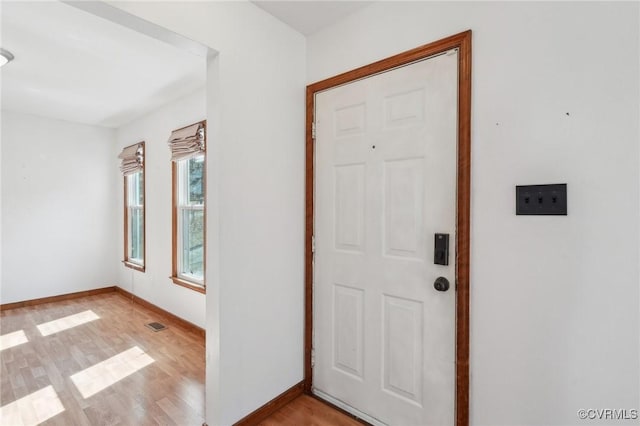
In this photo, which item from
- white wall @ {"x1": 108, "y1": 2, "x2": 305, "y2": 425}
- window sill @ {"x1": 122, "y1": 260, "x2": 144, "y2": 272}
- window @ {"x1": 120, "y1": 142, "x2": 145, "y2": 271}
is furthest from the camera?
window @ {"x1": 120, "y1": 142, "x2": 145, "y2": 271}

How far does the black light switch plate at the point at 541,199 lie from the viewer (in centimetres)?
121

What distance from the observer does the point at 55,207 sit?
4238 millimetres

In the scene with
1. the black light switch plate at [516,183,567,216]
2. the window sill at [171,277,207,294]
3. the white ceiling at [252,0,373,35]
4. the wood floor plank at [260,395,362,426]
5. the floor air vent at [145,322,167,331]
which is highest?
the white ceiling at [252,0,373,35]

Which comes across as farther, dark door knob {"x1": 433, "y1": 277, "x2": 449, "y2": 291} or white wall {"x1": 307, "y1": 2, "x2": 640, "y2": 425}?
dark door knob {"x1": 433, "y1": 277, "x2": 449, "y2": 291}

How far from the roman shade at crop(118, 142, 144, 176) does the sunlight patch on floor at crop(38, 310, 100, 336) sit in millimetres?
1868

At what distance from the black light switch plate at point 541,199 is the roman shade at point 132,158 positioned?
165 inches

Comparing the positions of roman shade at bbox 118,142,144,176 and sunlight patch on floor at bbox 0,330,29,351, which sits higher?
roman shade at bbox 118,142,144,176

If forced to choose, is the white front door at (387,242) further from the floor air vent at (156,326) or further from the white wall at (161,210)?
the floor air vent at (156,326)

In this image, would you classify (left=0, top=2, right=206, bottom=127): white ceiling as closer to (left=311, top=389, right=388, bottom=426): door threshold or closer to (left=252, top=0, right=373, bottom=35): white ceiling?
(left=252, top=0, right=373, bottom=35): white ceiling

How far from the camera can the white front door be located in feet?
4.97

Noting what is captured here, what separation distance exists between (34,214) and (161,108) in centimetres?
232

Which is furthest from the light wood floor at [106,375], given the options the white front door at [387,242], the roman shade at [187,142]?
the roman shade at [187,142]

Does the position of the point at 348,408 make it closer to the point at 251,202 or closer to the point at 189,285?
the point at 251,202

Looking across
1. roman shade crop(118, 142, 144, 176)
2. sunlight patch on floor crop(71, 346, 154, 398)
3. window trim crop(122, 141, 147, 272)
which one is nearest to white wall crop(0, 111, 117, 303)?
window trim crop(122, 141, 147, 272)
